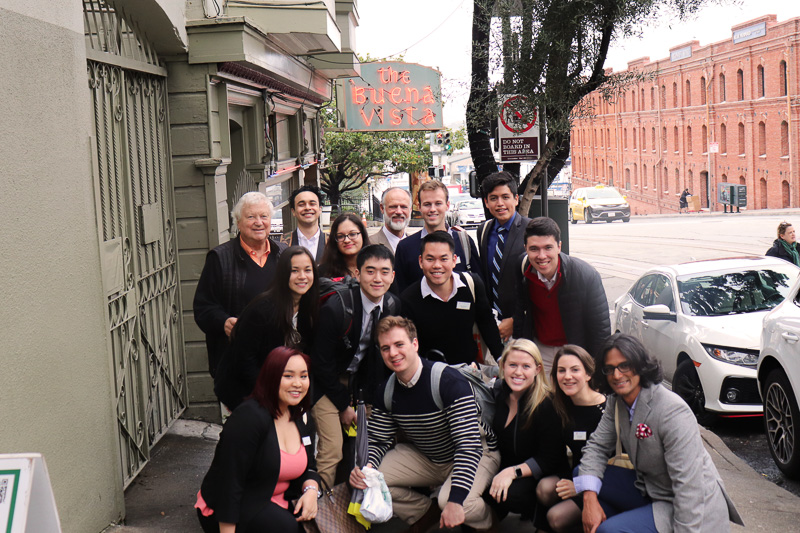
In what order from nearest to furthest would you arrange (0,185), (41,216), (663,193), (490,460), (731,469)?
1. (0,185)
2. (41,216)
3. (490,460)
4. (731,469)
5. (663,193)

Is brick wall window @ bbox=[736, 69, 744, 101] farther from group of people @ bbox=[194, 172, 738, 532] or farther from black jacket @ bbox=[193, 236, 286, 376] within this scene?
black jacket @ bbox=[193, 236, 286, 376]

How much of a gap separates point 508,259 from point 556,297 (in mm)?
656

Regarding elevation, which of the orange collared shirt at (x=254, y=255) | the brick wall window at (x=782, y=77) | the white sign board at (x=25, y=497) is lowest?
the white sign board at (x=25, y=497)

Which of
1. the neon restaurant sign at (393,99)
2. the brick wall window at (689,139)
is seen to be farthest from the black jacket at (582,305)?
the brick wall window at (689,139)

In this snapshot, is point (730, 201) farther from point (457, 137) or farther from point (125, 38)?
point (125, 38)

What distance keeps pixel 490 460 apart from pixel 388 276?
4.24ft

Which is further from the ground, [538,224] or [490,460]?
[538,224]

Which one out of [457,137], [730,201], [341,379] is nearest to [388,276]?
[341,379]

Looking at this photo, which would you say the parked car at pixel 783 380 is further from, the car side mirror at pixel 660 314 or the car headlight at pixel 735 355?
the car side mirror at pixel 660 314

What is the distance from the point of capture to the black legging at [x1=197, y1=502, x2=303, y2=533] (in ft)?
14.9

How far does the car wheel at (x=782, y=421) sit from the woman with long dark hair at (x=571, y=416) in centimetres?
229

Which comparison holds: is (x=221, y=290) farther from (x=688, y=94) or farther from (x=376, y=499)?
(x=688, y=94)

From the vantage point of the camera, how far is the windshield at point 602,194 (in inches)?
1788

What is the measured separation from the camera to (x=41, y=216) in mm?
4375
